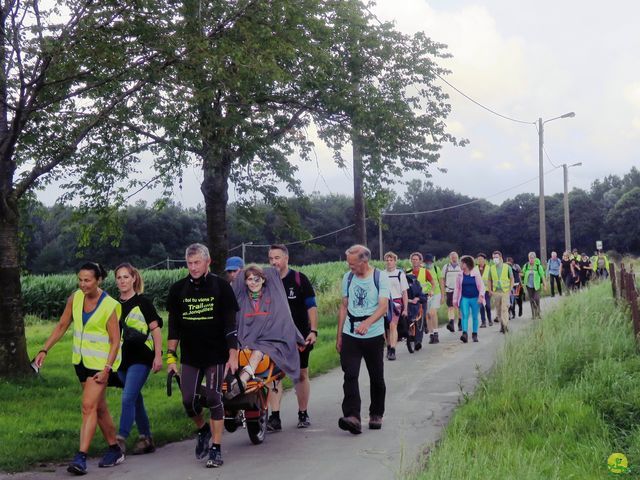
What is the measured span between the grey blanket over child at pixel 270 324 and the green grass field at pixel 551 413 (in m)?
1.63

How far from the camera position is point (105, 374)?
23.3ft

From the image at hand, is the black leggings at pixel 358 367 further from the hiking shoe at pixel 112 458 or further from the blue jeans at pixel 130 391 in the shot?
the hiking shoe at pixel 112 458

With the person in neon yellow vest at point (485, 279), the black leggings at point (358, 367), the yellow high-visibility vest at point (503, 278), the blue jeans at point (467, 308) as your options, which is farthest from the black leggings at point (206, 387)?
the person in neon yellow vest at point (485, 279)

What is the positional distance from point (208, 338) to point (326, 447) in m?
1.54

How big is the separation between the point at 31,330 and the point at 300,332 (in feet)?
57.3

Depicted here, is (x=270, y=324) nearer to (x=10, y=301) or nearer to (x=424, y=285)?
(x=10, y=301)

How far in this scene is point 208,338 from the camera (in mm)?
7148

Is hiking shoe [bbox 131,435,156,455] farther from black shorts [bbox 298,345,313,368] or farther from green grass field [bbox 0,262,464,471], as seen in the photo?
black shorts [bbox 298,345,313,368]

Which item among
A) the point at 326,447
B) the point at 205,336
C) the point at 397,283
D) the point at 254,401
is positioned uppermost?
the point at 397,283

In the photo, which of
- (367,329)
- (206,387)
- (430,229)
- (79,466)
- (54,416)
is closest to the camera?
(79,466)

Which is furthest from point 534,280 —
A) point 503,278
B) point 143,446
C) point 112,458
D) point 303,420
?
point 112,458

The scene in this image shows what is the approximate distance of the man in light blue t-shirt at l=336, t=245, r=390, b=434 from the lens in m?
8.17

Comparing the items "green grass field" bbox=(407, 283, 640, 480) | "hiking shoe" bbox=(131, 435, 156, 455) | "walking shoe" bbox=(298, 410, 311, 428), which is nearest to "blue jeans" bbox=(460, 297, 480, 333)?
"green grass field" bbox=(407, 283, 640, 480)

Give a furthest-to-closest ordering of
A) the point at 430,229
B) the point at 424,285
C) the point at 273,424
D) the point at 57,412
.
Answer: the point at 430,229 < the point at 424,285 < the point at 57,412 < the point at 273,424
